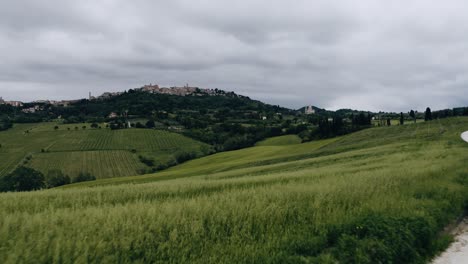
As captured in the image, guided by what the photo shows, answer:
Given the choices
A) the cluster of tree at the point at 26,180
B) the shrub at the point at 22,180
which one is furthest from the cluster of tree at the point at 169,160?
the shrub at the point at 22,180

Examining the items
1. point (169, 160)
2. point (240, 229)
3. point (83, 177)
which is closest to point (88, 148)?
point (169, 160)

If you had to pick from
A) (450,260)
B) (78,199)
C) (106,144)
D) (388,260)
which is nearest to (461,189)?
(450,260)

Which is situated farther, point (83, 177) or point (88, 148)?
point (88, 148)

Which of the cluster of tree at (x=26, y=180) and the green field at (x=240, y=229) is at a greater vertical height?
the green field at (x=240, y=229)

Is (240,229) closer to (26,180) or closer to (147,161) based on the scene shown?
(26,180)

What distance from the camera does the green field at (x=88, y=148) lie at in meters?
96.7

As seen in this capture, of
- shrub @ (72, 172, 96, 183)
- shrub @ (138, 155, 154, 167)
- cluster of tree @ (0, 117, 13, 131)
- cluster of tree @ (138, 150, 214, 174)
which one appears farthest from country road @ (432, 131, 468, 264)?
cluster of tree @ (0, 117, 13, 131)

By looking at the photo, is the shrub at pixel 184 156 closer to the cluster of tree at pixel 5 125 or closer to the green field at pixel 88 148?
the green field at pixel 88 148

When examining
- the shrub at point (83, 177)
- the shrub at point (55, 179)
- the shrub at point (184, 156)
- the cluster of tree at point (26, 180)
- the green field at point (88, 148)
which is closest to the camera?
the cluster of tree at point (26, 180)

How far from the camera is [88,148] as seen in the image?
119m

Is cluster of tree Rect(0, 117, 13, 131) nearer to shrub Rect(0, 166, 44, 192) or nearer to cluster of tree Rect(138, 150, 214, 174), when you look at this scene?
cluster of tree Rect(138, 150, 214, 174)

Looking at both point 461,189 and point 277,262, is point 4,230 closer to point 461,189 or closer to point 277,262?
point 277,262

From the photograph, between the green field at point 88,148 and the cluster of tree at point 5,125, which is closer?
the green field at point 88,148

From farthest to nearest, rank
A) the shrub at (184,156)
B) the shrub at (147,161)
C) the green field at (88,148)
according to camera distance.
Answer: the shrub at (184,156)
the shrub at (147,161)
the green field at (88,148)
